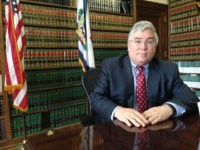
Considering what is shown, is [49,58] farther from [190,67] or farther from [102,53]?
[190,67]

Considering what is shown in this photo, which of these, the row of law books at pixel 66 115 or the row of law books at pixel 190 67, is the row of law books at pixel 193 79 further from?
the row of law books at pixel 66 115

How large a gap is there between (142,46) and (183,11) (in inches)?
115

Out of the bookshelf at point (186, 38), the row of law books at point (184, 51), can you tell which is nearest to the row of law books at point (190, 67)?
the bookshelf at point (186, 38)

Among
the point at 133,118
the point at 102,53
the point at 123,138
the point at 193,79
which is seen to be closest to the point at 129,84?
the point at 133,118

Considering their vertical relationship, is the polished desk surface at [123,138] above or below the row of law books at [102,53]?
below

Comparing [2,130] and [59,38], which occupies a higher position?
[59,38]

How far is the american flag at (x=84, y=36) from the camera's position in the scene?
261cm

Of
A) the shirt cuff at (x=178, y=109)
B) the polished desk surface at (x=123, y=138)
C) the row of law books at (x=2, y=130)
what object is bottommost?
the row of law books at (x=2, y=130)

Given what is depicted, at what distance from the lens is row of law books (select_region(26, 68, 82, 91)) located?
2725 millimetres

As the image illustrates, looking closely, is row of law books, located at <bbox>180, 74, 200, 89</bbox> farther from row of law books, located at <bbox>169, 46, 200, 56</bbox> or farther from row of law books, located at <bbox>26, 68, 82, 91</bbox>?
row of law books, located at <bbox>26, 68, 82, 91</bbox>

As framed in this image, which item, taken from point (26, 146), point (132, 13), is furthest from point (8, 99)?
point (132, 13)

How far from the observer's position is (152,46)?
145 centimetres

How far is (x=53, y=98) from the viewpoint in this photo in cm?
291

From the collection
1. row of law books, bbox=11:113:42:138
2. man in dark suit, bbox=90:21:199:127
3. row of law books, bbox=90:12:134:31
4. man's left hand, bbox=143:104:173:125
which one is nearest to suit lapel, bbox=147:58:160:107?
man in dark suit, bbox=90:21:199:127
